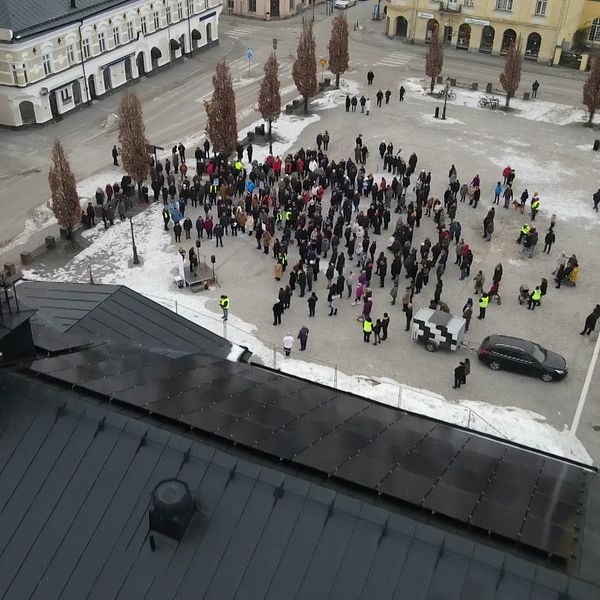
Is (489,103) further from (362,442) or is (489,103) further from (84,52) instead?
(362,442)

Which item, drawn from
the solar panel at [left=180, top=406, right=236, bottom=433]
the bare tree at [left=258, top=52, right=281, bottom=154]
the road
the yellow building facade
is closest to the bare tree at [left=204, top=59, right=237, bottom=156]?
the bare tree at [left=258, top=52, right=281, bottom=154]

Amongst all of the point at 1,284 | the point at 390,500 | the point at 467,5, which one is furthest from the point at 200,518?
the point at 467,5

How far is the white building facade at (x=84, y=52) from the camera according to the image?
4253 centimetres

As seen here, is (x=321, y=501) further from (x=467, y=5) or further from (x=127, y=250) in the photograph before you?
(x=467, y=5)

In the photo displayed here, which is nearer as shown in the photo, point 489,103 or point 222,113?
point 222,113

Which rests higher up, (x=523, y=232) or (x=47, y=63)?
(x=47, y=63)

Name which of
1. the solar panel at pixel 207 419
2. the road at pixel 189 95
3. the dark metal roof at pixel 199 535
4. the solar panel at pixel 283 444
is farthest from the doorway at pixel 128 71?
the solar panel at pixel 283 444

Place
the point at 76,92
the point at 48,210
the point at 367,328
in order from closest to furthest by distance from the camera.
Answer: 1. the point at 367,328
2. the point at 48,210
3. the point at 76,92

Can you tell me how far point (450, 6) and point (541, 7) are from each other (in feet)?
22.0

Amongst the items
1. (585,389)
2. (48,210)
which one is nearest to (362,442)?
(585,389)

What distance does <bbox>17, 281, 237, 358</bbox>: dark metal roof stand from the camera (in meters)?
18.8

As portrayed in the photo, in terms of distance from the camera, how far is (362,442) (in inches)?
477

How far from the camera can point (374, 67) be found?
5597cm

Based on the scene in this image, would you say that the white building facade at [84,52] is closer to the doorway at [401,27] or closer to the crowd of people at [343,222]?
the crowd of people at [343,222]
